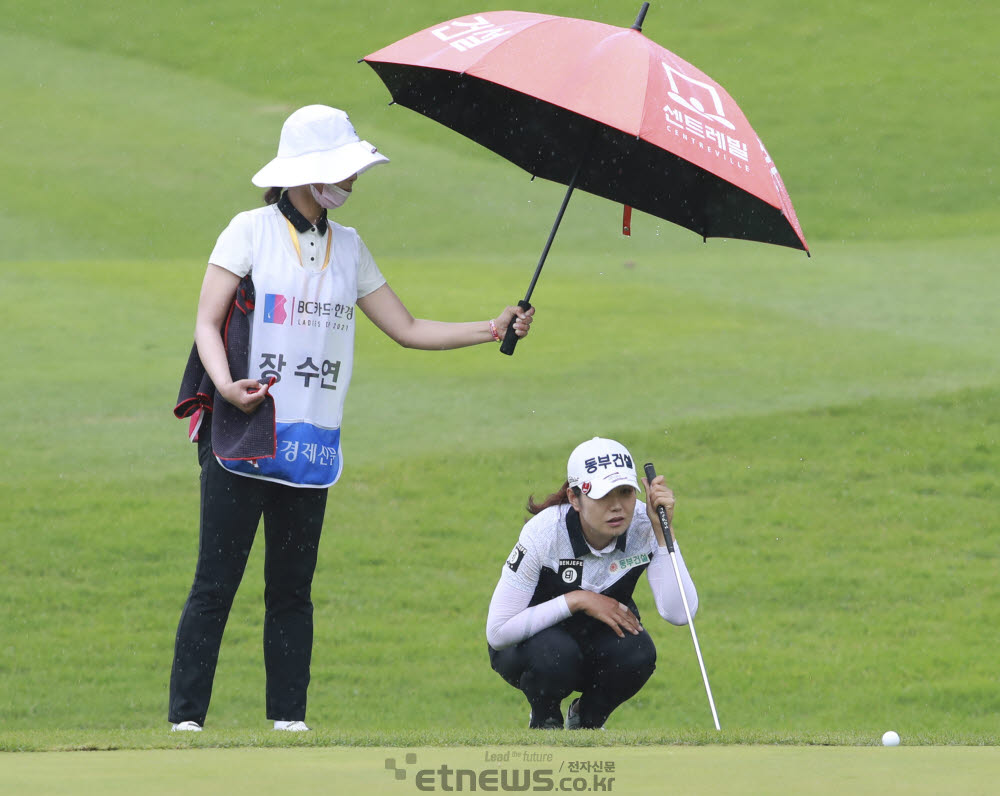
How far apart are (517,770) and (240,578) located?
1.48m

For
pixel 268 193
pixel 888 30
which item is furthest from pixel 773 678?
pixel 888 30

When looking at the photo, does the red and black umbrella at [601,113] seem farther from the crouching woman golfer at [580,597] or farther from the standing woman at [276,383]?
the crouching woman golfer at [580,597]

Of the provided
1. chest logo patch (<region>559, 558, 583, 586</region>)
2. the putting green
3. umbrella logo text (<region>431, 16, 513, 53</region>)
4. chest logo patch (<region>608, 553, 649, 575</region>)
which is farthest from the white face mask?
the putting green

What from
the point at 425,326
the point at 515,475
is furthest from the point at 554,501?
the point at 515,475

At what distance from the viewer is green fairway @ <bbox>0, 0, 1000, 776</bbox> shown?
21.1 feet

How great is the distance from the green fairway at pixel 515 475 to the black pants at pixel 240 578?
0.27m

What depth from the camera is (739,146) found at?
4820 mm

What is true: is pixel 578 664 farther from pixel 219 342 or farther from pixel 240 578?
pixel 219 342

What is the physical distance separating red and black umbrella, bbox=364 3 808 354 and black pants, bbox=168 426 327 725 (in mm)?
842

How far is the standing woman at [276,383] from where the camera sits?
14.6 feet

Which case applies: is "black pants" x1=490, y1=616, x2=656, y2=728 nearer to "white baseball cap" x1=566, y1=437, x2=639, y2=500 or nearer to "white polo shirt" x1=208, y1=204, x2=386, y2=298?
"white baseball cap" x1=566, y1=437, x2=639, y2=500

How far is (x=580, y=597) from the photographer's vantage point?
16.0 feet

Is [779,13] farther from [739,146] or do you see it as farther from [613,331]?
[739,146]

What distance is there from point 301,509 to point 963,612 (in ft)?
16.4
